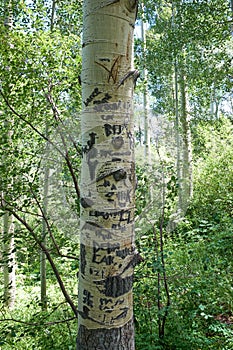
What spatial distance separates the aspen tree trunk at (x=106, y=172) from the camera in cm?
107

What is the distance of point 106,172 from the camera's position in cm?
107

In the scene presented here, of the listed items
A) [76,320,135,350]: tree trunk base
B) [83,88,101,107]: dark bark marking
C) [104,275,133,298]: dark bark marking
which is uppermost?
[83,88,101,107]: dark bark marking

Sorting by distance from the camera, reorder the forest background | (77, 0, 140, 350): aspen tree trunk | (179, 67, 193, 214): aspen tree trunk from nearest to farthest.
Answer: (77, 0, 140, 350): aspen tree trunk → the forest background → (179, 67, 193, 214): aspen tree trunk

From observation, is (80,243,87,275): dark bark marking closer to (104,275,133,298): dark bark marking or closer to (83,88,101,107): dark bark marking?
(104,275,133,298): dark bark marking

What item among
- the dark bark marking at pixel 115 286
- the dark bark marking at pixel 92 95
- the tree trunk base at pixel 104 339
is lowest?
the tree trunk base at pixel 104 339

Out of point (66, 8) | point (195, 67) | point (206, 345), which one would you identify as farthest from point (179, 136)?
point (206, 345)

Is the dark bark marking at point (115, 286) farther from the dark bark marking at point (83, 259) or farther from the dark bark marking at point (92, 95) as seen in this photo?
the dark bark marking at point (92, 95)

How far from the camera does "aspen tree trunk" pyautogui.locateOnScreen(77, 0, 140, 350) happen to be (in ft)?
3.51

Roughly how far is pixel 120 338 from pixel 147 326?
157cm

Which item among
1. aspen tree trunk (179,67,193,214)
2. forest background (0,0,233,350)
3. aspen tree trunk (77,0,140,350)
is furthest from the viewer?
aspen tree trunk (179,67,193,214)

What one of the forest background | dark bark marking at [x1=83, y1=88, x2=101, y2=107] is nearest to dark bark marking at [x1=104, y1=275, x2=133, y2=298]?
dark bark marking at [x1=83, y1=88, x2=101, y2=107]

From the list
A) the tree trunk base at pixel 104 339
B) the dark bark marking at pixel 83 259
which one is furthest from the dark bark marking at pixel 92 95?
the tree trunk base at pixel 104 339

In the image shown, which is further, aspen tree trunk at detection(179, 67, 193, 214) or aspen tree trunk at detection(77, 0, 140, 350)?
aspen tree trunk at detection(179, 67, 193, 214)

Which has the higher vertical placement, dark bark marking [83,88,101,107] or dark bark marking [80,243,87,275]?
dark bark marking [83,88,101,107]
